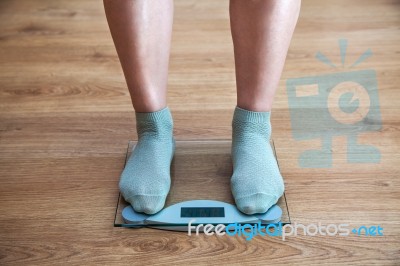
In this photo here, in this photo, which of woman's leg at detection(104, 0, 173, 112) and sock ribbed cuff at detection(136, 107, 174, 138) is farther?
sock ribbed cuff at detection(136, 107, 174, 138)

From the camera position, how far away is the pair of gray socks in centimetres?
77

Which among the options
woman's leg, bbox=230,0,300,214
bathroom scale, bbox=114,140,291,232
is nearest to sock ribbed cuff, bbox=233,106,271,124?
woman's leg, bbox=230,0,300,214

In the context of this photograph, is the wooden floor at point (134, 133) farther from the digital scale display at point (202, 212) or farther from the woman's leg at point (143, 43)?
the woman's leg at point (143, 43)

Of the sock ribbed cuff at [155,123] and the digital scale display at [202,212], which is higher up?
the sock ribbed cuff at [155,123]

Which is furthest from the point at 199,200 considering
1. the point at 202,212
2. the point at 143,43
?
the point at 143,43

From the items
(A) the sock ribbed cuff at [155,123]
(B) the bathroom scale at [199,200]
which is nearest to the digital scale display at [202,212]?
(B) the bathroom scale at [199,200]

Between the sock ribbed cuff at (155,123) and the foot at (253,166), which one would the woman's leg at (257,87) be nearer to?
the foot at (253,166)

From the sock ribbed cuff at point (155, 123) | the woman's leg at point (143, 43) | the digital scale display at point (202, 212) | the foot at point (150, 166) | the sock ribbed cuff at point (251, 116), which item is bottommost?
the digital scale display at point (202, 212)

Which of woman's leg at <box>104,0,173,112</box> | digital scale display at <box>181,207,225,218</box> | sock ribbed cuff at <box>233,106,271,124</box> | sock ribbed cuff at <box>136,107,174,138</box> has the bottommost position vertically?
digital scale display at <box>181,207,225,218</box>

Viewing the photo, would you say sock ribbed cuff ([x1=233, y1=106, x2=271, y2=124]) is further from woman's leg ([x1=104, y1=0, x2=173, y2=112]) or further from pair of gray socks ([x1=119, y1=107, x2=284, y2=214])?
woman's leg ([x1=104, y1=0, x2=173, y2=112])

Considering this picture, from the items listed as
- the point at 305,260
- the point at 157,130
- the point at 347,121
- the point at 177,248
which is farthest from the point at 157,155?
the point at 347,121

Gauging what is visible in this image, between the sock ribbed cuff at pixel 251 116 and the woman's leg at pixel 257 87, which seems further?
the sock ribbed cuff at pixel 251 116

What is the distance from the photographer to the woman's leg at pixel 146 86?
2.38 ft

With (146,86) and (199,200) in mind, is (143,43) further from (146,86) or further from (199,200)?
(199,200)
